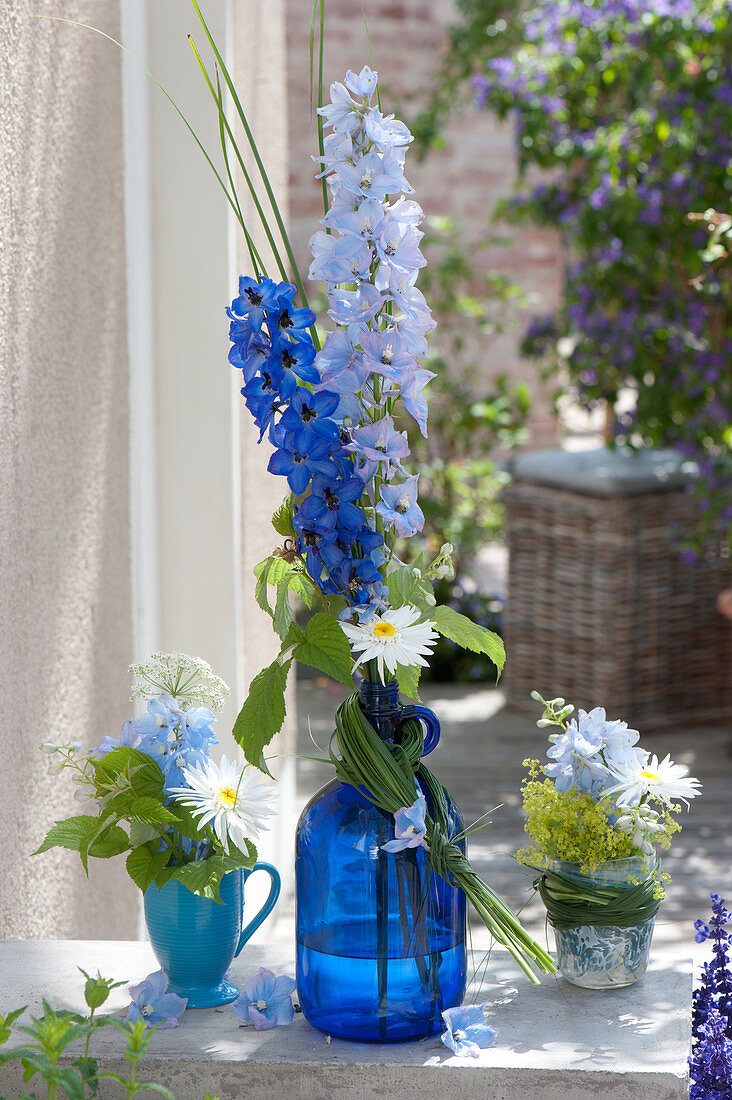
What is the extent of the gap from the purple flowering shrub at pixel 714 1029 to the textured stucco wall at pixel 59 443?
66 cm

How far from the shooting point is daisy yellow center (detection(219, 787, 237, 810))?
96 centimetres

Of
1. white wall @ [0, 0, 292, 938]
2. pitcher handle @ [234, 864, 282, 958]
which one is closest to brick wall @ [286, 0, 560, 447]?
white wall @ [0, 0, 292, 938]

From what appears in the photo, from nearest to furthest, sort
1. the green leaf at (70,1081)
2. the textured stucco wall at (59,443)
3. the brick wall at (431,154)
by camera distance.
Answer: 1. the green leaf at (70,1081)
2. the textured stucco wall at (59,443)
3. the brick wall at (431,154)

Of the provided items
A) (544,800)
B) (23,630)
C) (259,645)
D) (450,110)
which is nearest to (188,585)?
(259,645)

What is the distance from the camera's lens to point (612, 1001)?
1.03 meters

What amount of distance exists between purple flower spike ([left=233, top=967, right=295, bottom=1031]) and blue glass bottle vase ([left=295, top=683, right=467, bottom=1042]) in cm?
3

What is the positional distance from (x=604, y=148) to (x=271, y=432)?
2601 mm

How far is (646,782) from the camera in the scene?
102 cm

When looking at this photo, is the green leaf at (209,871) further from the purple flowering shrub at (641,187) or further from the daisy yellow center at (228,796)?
the purple flowering shrub at (641,187)

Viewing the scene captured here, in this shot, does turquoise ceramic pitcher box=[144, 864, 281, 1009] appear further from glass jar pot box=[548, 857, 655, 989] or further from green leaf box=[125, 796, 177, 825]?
glass jar pot box=[548, 857, 655, 989]

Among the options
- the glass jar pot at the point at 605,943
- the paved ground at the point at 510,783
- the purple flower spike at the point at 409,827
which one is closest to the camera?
the purple flower spike at the point at 409,827

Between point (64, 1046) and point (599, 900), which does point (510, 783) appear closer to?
point (599, 900)

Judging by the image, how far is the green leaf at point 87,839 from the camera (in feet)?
3.30

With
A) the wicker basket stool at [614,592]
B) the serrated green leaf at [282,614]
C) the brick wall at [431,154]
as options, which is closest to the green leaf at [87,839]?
the serrated green leaf at [282,614]
